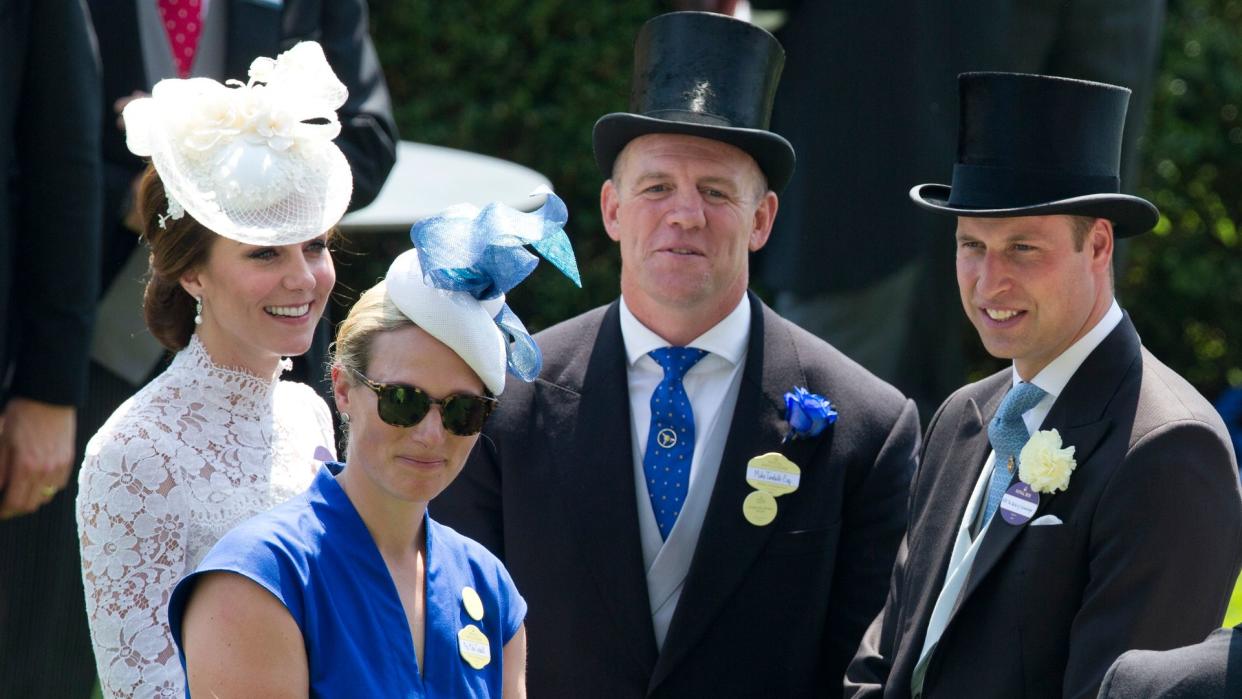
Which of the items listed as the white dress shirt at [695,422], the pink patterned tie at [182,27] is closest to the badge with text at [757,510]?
the white dress shirt at [695,422]

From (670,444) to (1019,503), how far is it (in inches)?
40.2

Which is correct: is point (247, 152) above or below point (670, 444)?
above

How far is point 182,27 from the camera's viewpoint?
487cm

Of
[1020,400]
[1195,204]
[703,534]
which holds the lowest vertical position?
[1195,204]

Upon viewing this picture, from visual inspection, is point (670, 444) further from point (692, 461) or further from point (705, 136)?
point (705, 136)

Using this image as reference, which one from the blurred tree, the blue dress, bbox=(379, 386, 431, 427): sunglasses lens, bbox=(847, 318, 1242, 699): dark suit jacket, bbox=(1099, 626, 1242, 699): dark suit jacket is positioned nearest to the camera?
bbox=(1099, 626, 1242, 699): dark suit jacket

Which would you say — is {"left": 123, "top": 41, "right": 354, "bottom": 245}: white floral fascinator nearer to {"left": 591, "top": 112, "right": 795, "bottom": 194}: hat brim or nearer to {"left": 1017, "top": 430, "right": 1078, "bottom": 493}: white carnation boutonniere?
{"left": 591, "top": 112, "right": 795, "bottom": 194}: hat brim

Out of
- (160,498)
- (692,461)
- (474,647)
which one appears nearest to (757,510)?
(692,461)

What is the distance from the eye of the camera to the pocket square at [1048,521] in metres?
3.53

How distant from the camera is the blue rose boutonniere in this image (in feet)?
14.1

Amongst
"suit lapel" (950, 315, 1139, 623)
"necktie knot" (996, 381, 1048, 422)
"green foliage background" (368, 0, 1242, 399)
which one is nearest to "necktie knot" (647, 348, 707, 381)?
"necktie knot" (996, 381, 1048, 422)

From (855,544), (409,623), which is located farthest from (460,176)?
(409,623)

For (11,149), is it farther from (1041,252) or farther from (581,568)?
(1041,252)

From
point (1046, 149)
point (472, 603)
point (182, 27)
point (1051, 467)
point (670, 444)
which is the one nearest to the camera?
point (472, 603)
